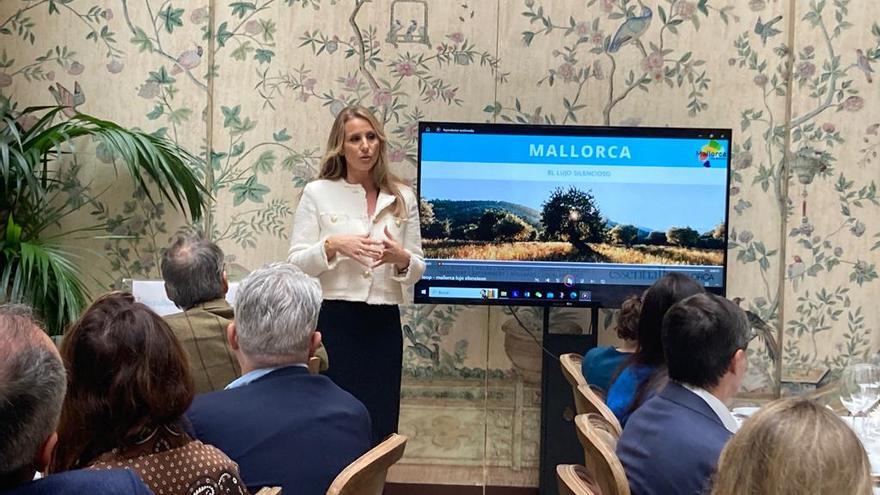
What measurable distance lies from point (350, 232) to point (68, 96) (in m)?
1.62

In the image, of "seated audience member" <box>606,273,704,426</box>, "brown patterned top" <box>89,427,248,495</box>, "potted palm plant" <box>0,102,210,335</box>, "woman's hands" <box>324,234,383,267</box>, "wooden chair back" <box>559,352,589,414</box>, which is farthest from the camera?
"potted palm plant" <box>0,102,210,335</box>

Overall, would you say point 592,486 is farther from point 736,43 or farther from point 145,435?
point 736,43

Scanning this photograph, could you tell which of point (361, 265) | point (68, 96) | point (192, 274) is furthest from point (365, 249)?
point (68, 96)

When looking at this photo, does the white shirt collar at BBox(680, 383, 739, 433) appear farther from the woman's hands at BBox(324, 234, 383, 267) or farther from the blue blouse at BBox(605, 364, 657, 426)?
the woman's hands at BBox(324, 234, 383, 267)

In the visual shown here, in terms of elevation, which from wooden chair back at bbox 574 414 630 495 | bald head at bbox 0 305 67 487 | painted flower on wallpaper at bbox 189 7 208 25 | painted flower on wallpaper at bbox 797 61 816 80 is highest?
painted flower on wallpaper at bbox 189 7 208 25

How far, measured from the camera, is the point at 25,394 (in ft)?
3.64

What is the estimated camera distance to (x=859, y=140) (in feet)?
13.2

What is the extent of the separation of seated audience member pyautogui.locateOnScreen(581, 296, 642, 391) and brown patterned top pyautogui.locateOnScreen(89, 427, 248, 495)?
153 centimetres

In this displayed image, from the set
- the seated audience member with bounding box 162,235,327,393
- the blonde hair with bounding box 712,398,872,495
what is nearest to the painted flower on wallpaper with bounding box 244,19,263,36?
the seated audience member with bounding box 162,235,327,393

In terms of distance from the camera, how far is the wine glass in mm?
2387

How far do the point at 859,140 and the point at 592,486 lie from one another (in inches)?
110

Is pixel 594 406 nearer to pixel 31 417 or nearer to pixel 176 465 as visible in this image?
pixel 176 465

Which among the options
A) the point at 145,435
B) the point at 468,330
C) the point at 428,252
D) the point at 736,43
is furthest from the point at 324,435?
the point at 736,43

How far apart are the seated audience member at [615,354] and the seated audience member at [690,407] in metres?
0.75
